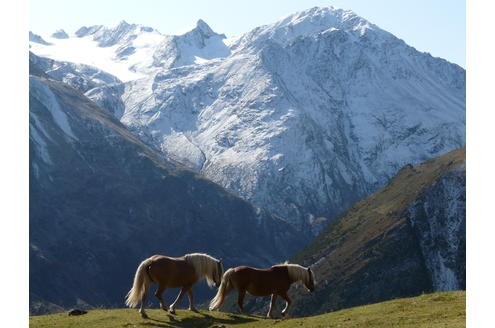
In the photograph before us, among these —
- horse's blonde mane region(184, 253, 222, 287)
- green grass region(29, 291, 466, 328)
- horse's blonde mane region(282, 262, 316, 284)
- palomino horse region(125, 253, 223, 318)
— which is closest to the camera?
green grass region(29, 291, 466, 328)

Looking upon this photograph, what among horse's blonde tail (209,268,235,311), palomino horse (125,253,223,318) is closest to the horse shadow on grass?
horse's blonde tail (209,268,235,311)

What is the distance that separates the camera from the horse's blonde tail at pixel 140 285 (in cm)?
5022

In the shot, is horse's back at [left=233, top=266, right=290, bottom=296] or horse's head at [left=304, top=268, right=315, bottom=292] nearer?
horse's back at [left=233, top=266, right=290, bottom=296]

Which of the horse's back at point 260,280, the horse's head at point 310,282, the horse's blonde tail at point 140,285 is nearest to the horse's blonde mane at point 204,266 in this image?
the horse's back at point 260,280

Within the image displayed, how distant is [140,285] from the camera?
50.4 m

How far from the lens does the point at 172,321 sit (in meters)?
47.7

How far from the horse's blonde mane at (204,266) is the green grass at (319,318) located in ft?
8.26

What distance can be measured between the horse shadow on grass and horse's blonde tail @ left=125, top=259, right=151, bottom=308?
92.6 inches

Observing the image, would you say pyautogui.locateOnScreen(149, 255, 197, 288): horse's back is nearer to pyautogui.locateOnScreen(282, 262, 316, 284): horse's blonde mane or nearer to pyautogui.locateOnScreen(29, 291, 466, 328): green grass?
pyautogui.locateOnScreen(29, 291, 466, 328): green grass

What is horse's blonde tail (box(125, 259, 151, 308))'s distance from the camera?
50219 mm

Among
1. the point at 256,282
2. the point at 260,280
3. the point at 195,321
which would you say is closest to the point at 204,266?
the point at 256,282
